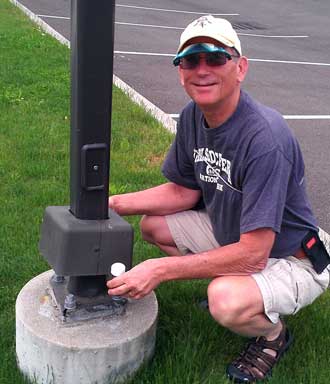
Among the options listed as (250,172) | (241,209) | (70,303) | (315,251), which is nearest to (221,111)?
(250,172)

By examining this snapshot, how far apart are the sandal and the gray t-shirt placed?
38 cm

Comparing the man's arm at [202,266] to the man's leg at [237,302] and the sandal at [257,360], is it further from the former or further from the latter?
the sandal at [257,360]

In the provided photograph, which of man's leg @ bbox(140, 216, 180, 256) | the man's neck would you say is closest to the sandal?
man's leg @ bbox(140, 216, 180, 256)

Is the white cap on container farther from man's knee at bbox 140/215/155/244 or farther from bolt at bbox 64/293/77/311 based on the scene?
man's knee at bbox 140/215/155/244

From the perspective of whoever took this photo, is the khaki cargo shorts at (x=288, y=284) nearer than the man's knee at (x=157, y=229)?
Yes

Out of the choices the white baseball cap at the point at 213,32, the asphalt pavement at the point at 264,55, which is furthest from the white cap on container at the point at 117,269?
the asphalt pavement at the point at 264,55

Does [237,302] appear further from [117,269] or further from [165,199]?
[165,199]

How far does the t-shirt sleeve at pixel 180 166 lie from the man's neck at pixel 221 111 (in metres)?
0.35

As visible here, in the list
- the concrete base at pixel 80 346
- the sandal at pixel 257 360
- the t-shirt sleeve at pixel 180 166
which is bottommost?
Answer: the sandal at pixel 257 360

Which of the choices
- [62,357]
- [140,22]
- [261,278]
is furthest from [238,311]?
[140,22]

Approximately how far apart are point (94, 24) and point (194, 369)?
144cm

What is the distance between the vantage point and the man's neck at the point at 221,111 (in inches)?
106

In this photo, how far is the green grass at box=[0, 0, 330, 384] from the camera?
9.33 ft

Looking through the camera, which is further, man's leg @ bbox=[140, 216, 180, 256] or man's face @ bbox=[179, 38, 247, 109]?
man's leg @ bbox=[140, 216, 180, 256]
